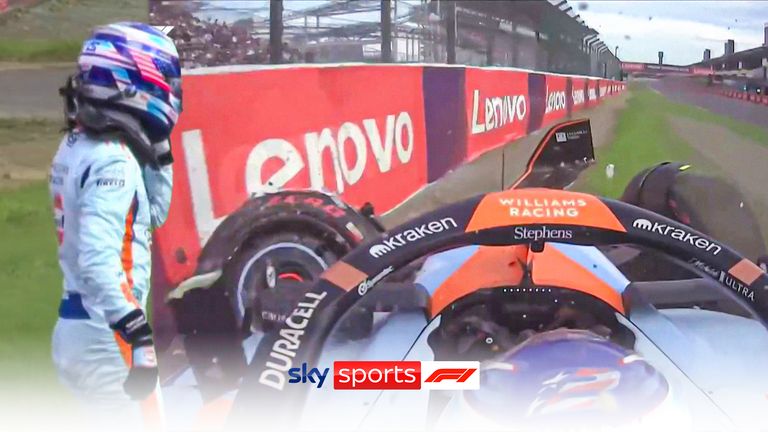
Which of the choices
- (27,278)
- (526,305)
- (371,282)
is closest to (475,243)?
(371,282)

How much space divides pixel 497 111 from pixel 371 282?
0.67 meters

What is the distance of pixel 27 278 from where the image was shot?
2.58 m

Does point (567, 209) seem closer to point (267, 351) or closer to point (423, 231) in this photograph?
point (423, 231)

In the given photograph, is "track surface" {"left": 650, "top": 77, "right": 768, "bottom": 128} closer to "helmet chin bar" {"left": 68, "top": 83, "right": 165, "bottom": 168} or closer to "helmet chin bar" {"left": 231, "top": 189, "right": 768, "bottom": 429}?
"helmet chin bar" {"left": 231, "top": 189, "right": 768, "bottom": 429}

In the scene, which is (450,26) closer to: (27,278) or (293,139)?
(293,139)

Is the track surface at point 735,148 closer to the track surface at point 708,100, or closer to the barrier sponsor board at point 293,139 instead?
the track surface at point 708,100

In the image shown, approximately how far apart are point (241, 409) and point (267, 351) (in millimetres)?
191

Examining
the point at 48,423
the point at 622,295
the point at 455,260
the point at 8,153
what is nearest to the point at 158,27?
the point at 8,153

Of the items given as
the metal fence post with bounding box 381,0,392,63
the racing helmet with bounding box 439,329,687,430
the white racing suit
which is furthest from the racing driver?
the racing helmet with bounding box 439,329,687,430

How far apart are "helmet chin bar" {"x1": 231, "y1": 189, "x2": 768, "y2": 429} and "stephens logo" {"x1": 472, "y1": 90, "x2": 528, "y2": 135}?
1.10 feet

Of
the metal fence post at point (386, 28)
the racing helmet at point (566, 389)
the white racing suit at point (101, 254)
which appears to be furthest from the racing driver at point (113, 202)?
the racing helmet at point (566, 389)

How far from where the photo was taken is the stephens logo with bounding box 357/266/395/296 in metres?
2.18

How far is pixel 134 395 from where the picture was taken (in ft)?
8.05

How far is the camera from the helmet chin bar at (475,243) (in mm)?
2135
